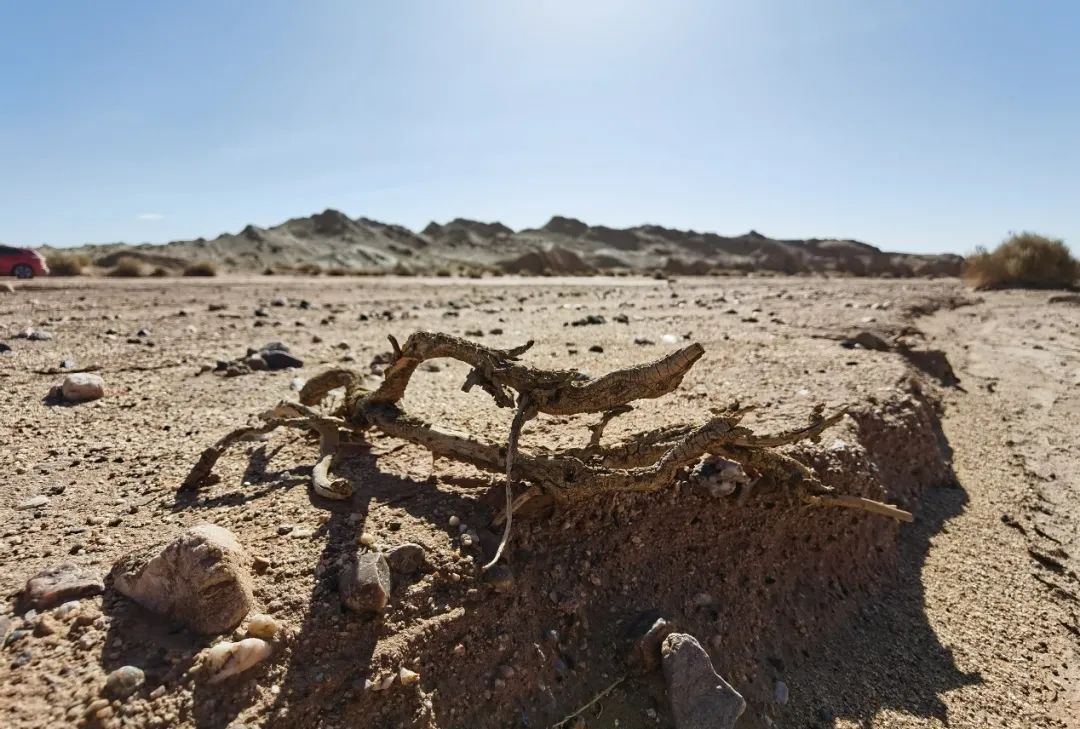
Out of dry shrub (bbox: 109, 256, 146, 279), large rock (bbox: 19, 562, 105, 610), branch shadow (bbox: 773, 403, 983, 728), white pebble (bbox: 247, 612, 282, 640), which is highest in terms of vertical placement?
dry shrub (bbox: 109, 256, 146, 279)

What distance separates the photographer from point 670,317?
31.2 ft

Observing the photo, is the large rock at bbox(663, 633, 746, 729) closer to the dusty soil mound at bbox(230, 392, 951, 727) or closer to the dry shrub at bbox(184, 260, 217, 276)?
the dusty soil mound at bbox(230, 392, 951, 727)

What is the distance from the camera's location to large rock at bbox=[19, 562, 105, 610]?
2006 mm

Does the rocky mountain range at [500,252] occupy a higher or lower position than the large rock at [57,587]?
higher

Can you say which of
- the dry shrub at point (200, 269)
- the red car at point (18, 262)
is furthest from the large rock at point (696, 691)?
the dry shrub at point (200, 269)

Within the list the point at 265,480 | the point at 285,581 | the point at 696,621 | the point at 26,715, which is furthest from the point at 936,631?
the point at 26,715

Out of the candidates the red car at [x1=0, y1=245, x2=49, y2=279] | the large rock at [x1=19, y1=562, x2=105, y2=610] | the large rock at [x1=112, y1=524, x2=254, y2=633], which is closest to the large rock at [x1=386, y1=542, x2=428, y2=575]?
the large rock at [x1=112, y1=524, x2=254, y2=633]

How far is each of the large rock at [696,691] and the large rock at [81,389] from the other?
410 cm

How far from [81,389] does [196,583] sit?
3.01 meters

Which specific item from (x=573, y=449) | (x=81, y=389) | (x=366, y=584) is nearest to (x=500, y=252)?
(x=81, y=389)

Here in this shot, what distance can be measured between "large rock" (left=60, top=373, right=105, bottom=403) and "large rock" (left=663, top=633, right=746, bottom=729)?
410 centimetres

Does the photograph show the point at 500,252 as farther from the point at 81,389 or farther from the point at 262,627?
the point at 262,627

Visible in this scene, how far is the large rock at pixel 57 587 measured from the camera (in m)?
2.01

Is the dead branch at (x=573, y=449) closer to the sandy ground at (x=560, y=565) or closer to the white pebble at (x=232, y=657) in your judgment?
the sandy ground at (x=560, y=565)
